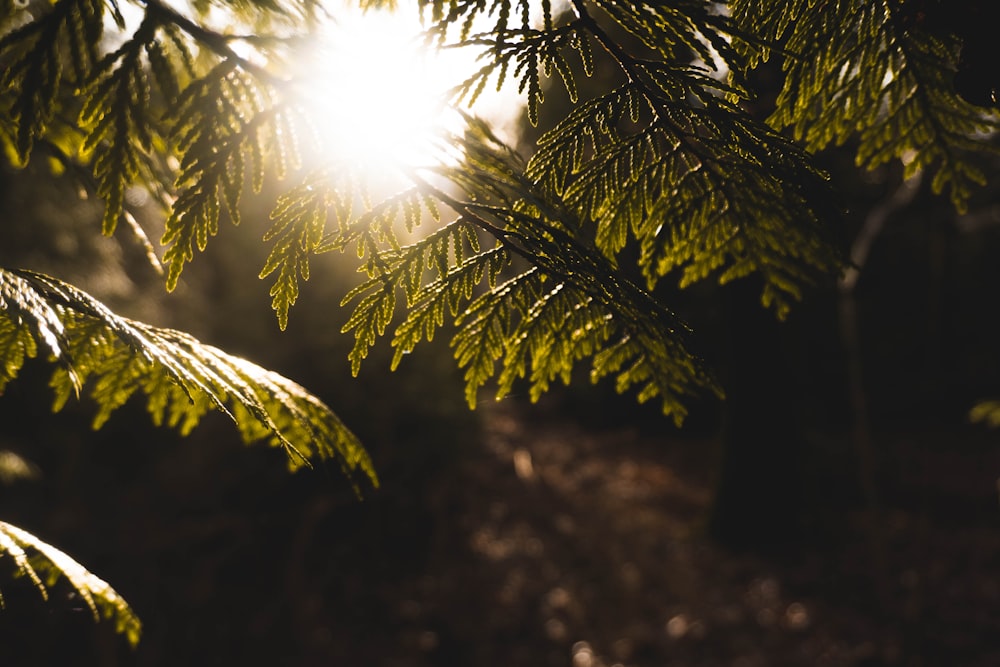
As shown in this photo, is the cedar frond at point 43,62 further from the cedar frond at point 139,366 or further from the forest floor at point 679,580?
the forest floor at point 679,580

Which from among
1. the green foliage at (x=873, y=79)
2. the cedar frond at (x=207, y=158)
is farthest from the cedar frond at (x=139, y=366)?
→ the green foliage at (x=873, y=79)

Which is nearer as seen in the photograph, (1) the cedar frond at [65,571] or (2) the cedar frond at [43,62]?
(2) the cedar frond at [43,62]

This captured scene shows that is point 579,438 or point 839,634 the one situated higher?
point 579,438

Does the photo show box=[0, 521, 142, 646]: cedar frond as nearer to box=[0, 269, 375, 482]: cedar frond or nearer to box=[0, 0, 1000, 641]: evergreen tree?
box=[0, 0, 1000, 641]: evergreen tree

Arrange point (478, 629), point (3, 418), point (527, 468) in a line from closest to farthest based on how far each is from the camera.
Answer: point (478, 629)
point (3, 418)
point (527, 468)

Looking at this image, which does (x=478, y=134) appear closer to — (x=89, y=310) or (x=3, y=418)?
(x=89, y=310)

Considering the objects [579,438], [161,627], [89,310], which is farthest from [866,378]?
[89,310]

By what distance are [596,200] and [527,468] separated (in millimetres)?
10345

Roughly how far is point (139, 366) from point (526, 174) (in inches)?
55.6

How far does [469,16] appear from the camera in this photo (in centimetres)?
140

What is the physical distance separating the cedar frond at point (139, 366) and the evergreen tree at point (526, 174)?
0.03 ft

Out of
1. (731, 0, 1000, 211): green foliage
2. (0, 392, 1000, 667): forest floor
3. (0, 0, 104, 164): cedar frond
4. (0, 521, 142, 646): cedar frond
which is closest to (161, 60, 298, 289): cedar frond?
(0, 0, 104, 164): cedar frond

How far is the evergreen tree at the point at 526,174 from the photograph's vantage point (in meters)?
1.28

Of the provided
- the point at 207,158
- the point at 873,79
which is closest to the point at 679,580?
the point at 873,79
